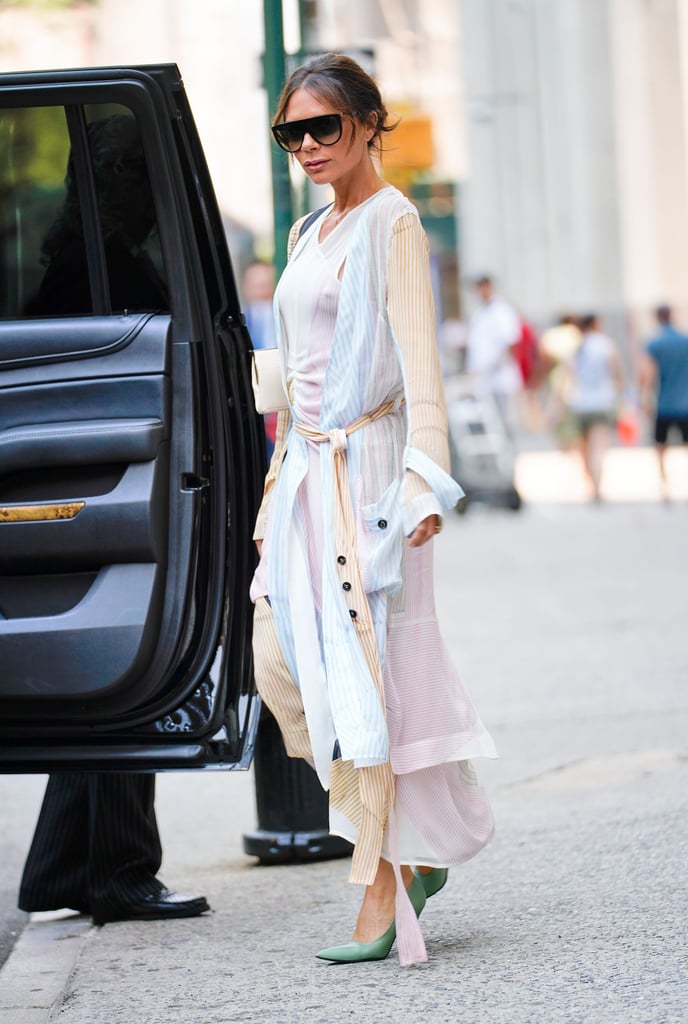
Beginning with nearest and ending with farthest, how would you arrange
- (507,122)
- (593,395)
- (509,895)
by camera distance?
(509,895)
(593,395)
(507,122)

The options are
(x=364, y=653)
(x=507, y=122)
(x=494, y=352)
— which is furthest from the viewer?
(x=507, y=122)

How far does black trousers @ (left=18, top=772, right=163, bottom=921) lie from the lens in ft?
14.9

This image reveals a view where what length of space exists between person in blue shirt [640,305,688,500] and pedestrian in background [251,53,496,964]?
12525 millimetres

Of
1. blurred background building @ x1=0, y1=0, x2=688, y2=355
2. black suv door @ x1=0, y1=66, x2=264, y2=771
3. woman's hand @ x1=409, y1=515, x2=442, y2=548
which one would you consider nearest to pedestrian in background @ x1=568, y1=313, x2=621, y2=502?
blurred background building @ x1=0, y1=0, x2=688, y2=355

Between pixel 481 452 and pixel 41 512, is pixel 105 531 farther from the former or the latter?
pixel 481 452

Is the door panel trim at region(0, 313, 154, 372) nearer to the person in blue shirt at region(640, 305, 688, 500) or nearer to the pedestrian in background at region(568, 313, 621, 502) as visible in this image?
the person in blue shirt at region(640, 305, 688, 500)

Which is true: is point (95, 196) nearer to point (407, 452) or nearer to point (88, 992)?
point (407, 452)

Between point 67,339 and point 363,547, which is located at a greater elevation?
point 67,339

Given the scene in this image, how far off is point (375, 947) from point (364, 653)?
65cm

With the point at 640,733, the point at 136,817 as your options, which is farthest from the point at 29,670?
the point at 640,733

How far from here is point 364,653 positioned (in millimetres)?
3748

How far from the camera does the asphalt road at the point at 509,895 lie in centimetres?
360

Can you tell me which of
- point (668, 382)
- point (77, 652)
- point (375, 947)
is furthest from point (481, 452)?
point (375, 947)

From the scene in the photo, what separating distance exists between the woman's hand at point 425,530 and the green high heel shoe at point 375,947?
766mm
